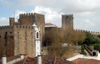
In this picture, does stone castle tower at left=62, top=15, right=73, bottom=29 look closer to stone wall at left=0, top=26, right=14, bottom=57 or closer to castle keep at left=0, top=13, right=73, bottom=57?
castle keep at left=0, top=13, right=73, bottom=57

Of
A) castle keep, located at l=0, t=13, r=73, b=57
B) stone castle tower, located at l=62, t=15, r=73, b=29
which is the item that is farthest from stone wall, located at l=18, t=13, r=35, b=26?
stone castle tower, located at l=62, t=15, r=73, b=29

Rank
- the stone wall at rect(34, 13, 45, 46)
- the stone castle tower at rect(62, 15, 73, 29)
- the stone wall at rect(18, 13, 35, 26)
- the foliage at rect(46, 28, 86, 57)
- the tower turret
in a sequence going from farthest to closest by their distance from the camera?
1. the stone castle tower at rect(62, 15, 73, 29)
2. the tower turret
3. the stone wall at rect(34, 13, 45, 46)
4. the stone wall at rect(18, 13, 35, 26)
5. the foliage at rect(46, 28, 86, 57)

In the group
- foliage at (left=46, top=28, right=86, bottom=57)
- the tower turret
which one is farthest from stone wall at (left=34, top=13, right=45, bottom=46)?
the tower turret

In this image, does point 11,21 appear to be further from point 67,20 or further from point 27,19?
point 67,20

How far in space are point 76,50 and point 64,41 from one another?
299 centimetres

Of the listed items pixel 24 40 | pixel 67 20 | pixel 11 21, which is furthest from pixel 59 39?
pixel 67 20

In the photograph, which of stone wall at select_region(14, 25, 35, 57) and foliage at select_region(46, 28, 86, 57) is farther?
foliage at select_region(46, 28, 86, 57)

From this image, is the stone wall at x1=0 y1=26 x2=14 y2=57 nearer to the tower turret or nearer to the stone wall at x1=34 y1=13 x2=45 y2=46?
the tower turret

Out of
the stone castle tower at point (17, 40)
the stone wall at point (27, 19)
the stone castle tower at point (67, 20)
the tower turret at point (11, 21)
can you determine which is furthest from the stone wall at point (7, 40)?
the stone castle tower at point (67, 20)

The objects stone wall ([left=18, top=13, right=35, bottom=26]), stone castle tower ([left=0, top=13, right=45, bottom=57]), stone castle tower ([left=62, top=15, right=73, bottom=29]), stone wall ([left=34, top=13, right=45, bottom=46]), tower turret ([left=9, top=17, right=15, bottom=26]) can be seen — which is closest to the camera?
stone castle tower ([left=0, top=13, right=45, bottom=57])

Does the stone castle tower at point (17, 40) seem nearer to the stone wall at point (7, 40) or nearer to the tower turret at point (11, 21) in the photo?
the stone wall at point (7, 40)

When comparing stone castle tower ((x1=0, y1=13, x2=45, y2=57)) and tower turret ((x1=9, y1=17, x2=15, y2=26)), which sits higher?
tower turret ((x1=9, y1=17, x2=15, y2=26))

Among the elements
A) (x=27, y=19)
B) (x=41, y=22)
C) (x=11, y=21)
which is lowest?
(x=41, y=22)

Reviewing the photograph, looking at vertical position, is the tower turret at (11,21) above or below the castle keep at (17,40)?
above
